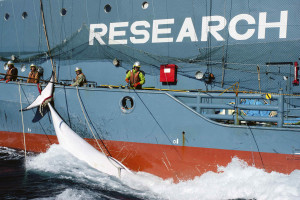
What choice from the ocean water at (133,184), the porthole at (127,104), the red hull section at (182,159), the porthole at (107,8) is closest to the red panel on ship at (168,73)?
the porthole at (127,104)

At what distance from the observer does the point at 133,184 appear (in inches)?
267

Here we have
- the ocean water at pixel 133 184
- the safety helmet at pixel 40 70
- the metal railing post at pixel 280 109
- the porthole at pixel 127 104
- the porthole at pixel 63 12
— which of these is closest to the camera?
the ocean water at pixel 133 184

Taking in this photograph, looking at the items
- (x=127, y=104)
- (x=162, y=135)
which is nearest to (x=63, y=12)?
(x=127, y=104)

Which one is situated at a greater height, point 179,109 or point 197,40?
point 197,40

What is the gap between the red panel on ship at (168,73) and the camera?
9.08 m

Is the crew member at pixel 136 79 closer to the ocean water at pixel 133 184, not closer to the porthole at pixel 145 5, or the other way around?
the ocean water at pixel 133 184

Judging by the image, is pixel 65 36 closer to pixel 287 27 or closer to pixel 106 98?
pixel 106 98

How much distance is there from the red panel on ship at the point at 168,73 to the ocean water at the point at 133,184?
326 cm

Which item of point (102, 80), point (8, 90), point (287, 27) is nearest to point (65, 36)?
point (102, 80)

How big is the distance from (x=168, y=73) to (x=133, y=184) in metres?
3.77

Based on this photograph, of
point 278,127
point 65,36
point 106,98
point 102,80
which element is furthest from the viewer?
point 65,36

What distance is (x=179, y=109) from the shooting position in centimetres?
673

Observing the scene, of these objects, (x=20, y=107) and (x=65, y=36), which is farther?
(x=65, y=36)

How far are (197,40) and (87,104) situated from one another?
13.0ft
